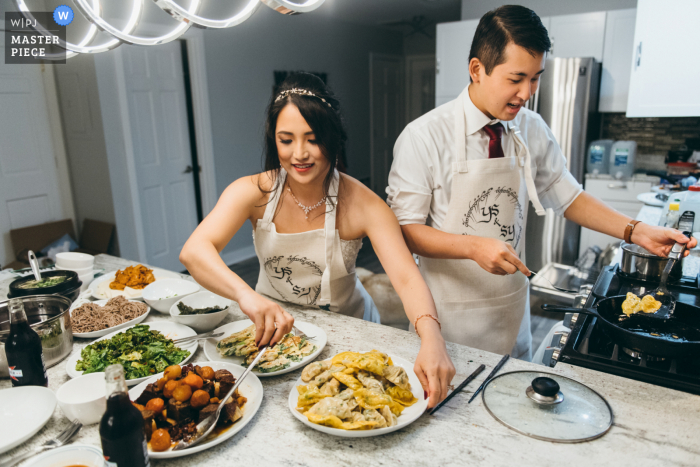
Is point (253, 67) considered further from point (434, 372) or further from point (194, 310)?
point (434, 372)

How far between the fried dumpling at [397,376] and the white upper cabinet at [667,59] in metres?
2.36

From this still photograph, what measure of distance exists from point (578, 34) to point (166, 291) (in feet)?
13.1

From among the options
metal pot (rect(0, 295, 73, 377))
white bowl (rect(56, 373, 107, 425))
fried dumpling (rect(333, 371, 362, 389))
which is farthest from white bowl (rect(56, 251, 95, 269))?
fried dumpling (rect(333, 371, 362, 389))

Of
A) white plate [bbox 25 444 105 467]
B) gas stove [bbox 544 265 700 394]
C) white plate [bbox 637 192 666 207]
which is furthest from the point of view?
white plate [bbox 637 192 666 207]

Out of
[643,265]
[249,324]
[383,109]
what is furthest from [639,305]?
[383,109]

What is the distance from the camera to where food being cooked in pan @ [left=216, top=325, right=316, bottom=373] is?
3.91ft

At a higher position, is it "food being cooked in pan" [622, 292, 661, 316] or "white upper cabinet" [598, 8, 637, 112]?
"white upper cabinet" [598, 8, 637, 112]

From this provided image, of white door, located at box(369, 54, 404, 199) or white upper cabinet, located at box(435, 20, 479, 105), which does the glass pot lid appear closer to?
white upper cabinet, located at box(435, 20, 479, 105)

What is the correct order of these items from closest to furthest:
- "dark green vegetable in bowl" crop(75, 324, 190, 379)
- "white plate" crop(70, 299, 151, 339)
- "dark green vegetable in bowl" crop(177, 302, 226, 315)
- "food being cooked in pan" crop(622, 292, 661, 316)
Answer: "dark green vegetable in bowl" crop(75, 324, 190, 379) → "food being cooked in pan" crop(622, 292, 661, 316) → "white plate" crop(70, 299, 151, 339) → "dark green vegetable in bowl" crop(177, 302, 226, 315)

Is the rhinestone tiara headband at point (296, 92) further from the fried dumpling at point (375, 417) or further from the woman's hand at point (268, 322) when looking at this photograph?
the fried dumpling at point (375, 417)

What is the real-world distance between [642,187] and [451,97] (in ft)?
6.17

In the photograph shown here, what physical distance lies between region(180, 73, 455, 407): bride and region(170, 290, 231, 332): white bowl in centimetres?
14

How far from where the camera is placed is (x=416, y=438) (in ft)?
3.08

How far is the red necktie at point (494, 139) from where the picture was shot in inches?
62.4
